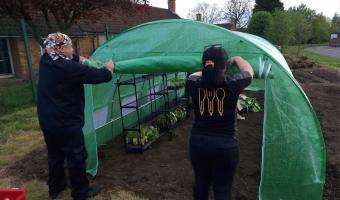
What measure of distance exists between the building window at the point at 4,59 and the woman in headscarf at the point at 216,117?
1515 centimetres

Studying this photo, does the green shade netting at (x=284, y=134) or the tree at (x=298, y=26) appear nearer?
the green shade netting at (x=284, y=134)

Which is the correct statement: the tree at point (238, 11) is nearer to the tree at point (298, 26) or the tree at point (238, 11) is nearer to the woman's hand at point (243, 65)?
the tree at point (298, 26)

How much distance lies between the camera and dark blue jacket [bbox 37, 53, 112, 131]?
3645 mm

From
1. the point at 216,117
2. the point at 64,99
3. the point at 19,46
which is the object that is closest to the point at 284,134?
the point at 216,117

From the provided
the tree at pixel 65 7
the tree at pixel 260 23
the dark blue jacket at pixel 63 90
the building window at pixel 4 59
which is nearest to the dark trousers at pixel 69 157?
the dark blue jacket at pixel 63 90

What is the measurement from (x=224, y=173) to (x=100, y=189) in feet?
7.39

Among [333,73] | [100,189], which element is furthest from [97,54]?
[333,73]

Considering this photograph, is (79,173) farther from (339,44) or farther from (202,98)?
(339,44)

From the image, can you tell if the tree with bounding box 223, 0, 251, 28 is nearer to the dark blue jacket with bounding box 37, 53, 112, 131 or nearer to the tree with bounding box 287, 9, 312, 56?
the tree with bounding box 287, 9, 312, 56

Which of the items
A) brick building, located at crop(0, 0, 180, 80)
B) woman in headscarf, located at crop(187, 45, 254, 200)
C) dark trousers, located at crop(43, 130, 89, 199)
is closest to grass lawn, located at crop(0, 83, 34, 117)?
brick building, located at crop(0, 0, 180, 80)

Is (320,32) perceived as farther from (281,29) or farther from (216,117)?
(216,117)

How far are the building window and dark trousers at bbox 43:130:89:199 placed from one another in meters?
13.3

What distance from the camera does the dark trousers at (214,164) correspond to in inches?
114

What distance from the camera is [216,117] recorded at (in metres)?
2.89
